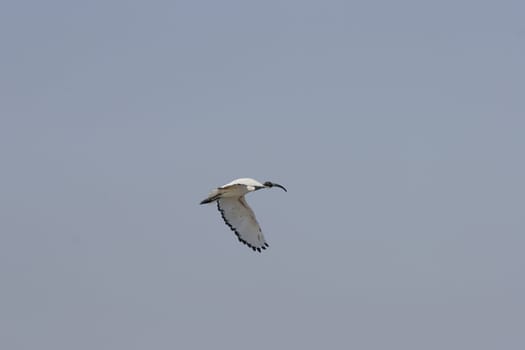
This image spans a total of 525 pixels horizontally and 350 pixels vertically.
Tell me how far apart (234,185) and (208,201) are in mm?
934

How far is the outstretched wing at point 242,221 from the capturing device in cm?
3394

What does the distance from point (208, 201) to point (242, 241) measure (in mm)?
1823

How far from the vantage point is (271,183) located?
3347 centimetres

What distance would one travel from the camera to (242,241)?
34.8 metres

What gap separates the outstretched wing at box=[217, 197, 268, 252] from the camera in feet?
111

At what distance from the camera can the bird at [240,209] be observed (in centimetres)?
3319

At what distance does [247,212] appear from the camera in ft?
112

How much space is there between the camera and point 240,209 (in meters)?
34.1

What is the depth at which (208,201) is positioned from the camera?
110ft

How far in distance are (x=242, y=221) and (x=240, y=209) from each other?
51cm

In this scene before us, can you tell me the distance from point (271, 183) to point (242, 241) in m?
2.13

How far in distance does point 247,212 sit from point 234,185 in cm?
139

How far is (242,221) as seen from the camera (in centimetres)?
3450

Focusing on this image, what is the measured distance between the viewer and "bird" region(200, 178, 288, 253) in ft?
109
